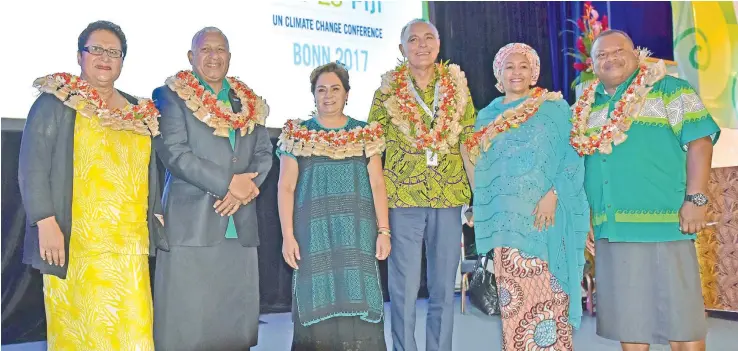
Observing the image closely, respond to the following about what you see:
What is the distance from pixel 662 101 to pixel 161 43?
117 inches

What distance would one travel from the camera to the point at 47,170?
2406mm

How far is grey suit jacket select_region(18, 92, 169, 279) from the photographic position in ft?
7.82

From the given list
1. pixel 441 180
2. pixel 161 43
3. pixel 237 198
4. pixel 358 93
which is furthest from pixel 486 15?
pixel 237 198

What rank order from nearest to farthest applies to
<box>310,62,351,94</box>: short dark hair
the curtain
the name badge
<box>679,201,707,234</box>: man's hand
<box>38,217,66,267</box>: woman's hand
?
<box>38,217,66,267</box>: woman's hand → <box>679,201,707,234</box>: man's hand → <box>310,62,351,94</box>: short dark hair → the name badge → the curtain

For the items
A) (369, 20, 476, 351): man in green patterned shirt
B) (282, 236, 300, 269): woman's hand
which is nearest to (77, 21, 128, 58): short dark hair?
(282, 236, 300, 269): woman's hand

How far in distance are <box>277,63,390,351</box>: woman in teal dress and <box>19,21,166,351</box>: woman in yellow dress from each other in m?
0.64

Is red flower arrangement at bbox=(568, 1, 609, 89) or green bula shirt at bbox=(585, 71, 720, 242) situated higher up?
red flower arrangement at bbox=(568, 1, 609, 89)

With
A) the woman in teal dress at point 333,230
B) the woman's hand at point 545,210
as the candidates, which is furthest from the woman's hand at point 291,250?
the woman's hand at point 545,210

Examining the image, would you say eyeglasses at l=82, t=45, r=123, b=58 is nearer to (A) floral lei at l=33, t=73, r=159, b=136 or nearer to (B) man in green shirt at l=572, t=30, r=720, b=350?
(A) floral lei at l=33, t=73, r=159, b=136

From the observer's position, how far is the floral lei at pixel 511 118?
9.38ft

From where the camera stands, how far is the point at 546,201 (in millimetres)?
2857

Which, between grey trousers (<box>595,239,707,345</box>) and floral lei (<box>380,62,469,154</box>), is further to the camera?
floral lei (<box>380,62,469,154</box>)

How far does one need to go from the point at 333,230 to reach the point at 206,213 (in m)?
0.54

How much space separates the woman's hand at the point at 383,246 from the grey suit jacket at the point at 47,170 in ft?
4.09
